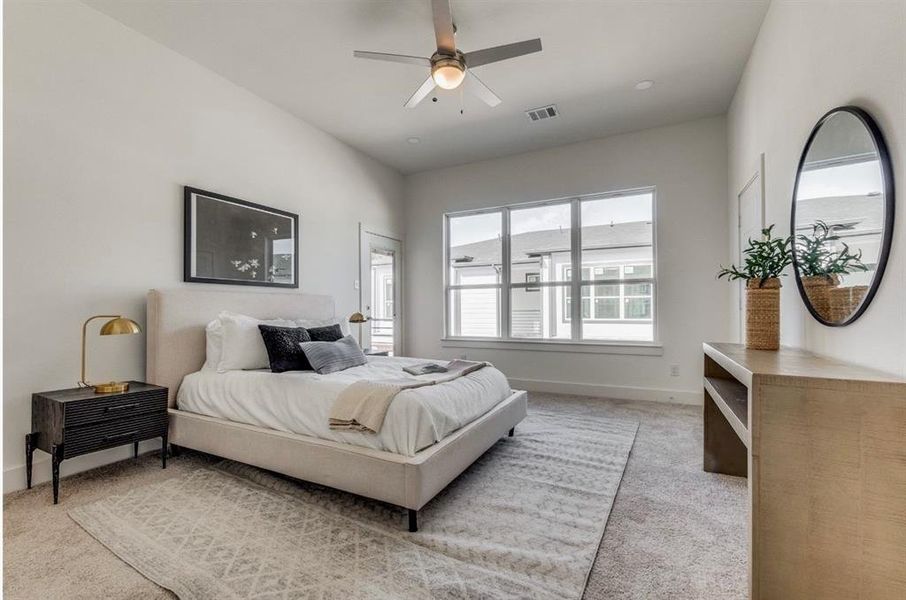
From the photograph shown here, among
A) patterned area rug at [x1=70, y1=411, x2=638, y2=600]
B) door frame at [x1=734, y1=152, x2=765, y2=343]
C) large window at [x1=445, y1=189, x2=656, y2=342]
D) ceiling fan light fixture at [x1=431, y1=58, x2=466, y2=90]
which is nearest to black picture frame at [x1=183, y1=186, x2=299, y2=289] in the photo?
patterned area rug at [x1=70, y1=411, x2=638, y2=600]

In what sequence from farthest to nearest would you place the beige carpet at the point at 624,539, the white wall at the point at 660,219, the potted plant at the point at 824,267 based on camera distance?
1. the white wall at the point at 660,219
2. the potted plant at the point at 824,267
3. the beige carpet at the point at 624,539

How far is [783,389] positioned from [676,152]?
3826 mm

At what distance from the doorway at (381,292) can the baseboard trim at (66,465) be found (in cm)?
249

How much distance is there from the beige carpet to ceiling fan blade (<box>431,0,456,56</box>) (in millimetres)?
2893

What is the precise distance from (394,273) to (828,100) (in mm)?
4768

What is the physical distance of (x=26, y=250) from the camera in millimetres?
2732

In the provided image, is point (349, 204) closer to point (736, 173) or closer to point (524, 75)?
point (524, 75)

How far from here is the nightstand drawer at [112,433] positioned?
8.54 feet

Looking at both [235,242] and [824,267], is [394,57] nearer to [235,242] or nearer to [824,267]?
[235,242]

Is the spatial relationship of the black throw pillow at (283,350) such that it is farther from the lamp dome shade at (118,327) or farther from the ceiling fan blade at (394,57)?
the ceiling fan blade at (394,57)

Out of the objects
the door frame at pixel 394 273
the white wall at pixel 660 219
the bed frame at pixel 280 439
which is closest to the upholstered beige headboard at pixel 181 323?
the bed frame at pixel 280 439

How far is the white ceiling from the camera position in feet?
10.0

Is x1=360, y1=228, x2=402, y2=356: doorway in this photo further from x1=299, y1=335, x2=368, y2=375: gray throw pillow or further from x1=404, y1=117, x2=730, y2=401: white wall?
x1=299, y1=335, x2=368, y2=375: gray throw pillow

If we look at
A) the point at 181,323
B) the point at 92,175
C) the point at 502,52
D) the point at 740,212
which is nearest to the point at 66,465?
the point at 181,323
